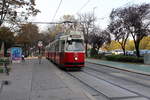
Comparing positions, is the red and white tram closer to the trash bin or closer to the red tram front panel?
the red tram front panel

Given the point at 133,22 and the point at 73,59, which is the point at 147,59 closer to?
the point at 133,22

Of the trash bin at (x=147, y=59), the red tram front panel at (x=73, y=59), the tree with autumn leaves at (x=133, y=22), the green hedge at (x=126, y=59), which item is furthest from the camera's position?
the tree with autumn leaves at (x=133, y=22)

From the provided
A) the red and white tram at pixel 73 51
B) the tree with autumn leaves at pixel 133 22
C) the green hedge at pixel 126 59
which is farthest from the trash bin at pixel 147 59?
the red and white tram at pixel 73 51

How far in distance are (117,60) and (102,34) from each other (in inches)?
705

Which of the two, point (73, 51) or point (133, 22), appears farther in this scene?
point (133, 22)

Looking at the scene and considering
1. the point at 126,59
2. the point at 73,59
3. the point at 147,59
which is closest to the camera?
the point at 73,59

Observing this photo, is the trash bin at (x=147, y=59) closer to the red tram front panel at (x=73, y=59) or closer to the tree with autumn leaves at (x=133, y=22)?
the tree with autumn leaves at (x=133, y=22)

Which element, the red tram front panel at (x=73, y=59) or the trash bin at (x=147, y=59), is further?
the trash bin at (x=147, y=59)

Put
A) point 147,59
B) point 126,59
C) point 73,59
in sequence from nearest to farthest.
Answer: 1. point 73,59
2. point 147,59
3. point 126,59

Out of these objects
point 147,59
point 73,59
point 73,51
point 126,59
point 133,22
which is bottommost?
point 126,59

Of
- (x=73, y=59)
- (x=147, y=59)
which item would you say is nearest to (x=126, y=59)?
(x=147, y=59)

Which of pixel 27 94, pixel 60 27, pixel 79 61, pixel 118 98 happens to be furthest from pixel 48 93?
pixel 60 27

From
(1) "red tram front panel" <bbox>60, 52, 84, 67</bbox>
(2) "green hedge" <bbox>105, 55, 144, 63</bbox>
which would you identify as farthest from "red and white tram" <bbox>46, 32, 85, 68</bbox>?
(2) "green hedge" <bbox>105, 55, 144, 63</bbox>

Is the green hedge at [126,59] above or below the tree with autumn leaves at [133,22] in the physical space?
below
